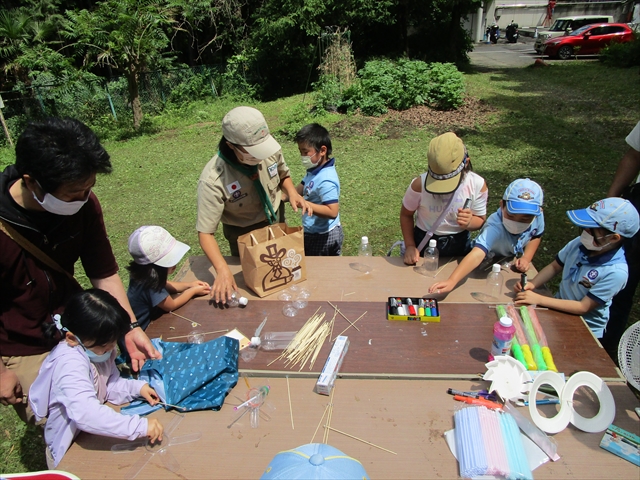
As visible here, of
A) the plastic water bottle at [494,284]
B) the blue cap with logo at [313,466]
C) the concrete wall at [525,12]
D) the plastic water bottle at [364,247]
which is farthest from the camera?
the concrete wall at [525,12]

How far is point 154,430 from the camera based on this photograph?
1.76 m

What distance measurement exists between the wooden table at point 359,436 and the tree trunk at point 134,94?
37.4 ft

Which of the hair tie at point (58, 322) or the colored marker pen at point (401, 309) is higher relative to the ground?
the hair tie at point (58, 322)

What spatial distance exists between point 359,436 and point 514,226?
1.79m

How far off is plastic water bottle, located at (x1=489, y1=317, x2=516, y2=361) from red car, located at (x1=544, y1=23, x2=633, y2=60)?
20615mm

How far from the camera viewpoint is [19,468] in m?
2.79

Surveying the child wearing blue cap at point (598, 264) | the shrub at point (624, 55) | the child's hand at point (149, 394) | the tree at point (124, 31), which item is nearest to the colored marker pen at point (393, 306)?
the child wearing blue cap at point (598, 264)

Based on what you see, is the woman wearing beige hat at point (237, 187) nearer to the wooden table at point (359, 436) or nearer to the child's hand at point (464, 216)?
the wooden table at point (359, 436)

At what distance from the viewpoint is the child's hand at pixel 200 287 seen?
2819 millimetres

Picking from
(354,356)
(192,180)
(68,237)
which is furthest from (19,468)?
(192,180)

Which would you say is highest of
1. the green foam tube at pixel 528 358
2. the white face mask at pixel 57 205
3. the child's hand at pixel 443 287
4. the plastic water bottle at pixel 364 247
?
the white face mask at pixel 57 205

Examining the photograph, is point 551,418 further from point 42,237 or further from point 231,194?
point 42,237

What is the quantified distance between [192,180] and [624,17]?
3314 centimetres

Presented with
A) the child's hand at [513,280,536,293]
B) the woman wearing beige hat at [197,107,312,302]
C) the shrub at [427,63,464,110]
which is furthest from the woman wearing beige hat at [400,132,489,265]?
the shrub at [427,63,464,110]
